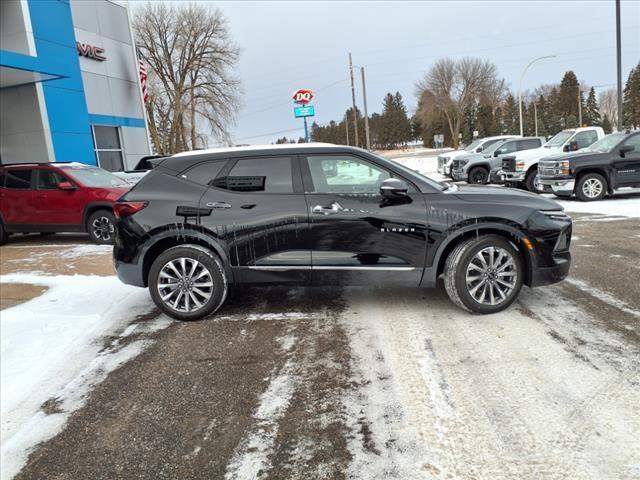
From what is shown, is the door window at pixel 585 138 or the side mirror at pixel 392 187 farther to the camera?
the door window at pixel 585 138

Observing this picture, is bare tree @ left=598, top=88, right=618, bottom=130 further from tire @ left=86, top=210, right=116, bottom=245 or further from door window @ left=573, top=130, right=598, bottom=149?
tire @ left=86, top=210, right=116, bottom=245

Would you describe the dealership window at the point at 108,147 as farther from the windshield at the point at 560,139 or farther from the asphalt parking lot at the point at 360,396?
the windshield at the point at 560,139

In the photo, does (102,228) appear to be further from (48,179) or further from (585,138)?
(585,138)

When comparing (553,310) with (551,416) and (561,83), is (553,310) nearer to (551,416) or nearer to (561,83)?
(551,416)

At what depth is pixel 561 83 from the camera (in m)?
90.8

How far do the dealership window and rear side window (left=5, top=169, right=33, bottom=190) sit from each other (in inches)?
384

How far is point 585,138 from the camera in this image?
568 inches

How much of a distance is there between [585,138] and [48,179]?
578 inches

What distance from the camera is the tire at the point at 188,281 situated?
4637mm

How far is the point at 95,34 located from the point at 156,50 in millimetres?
22777

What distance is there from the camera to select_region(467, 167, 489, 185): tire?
18.6 meters

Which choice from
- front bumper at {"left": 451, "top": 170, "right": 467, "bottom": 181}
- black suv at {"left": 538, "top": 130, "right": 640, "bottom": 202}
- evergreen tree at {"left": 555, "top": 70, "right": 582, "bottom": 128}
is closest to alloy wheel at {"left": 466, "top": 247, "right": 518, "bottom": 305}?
black suv at {"left": 538, "top": 130, "right": 640, "bottom": 202}

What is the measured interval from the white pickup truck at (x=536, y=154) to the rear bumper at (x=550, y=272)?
432 inches

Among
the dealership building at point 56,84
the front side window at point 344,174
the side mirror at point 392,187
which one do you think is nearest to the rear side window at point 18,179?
the dealership building at point 56,84
